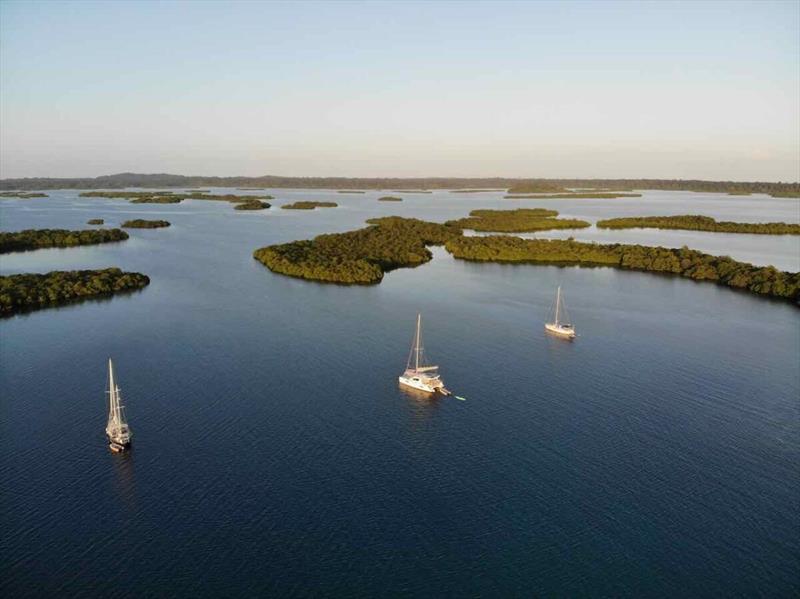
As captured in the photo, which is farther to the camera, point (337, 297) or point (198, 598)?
point (337, 297)

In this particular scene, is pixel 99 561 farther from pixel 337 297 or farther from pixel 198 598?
pixel 337 297

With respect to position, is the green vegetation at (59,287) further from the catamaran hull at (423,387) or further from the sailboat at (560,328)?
the sailboat at (560,328)

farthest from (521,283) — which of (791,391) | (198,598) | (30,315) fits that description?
(198,598)

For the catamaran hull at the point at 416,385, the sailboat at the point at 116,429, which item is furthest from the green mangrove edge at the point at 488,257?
the sailboat at the point at 116,429

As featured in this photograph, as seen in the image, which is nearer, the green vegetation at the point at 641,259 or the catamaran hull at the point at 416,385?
the catamaran hull at the point at 416,385

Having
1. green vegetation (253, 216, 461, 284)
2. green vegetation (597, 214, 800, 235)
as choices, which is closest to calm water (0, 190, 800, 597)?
green vegetation (253, 216, 461, 284)

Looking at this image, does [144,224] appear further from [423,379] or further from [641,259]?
[423,379]
